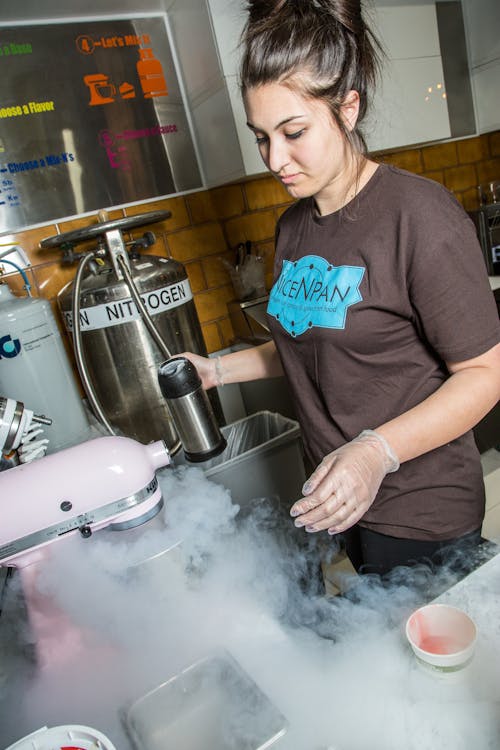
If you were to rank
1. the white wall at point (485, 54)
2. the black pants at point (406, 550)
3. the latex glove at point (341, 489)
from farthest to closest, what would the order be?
the white wall at point (485, 54), the black pants at point (406, 550), the latex glove at point (341, 489)

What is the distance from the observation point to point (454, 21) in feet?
8.73

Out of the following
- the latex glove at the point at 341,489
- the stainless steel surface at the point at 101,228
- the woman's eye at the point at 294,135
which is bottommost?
the latex glove at the point at 341,489

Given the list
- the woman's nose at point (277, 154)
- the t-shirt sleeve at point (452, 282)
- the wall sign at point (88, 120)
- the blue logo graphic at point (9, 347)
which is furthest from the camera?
Answer: the wall sign at point (88, 120)

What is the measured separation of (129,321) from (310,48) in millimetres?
987

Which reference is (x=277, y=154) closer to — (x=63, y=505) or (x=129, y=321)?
(x=63, y=505)

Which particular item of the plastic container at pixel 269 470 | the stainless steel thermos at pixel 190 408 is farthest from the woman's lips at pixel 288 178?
the plastic container at pixel 269 470

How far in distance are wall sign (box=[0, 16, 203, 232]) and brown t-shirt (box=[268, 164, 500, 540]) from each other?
1.15 metres

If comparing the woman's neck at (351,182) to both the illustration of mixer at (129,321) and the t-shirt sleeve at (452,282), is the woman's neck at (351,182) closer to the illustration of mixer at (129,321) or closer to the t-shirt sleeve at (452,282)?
the t-shirt sleeve at (452,282)

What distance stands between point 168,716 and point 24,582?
0.34 m

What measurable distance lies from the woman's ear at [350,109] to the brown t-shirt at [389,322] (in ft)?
0.38

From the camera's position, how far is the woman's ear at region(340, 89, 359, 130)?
1016mm

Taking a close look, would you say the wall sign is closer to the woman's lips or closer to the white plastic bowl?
the woman's lips

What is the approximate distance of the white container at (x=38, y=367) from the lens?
5.18 ft

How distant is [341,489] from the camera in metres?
0.78
